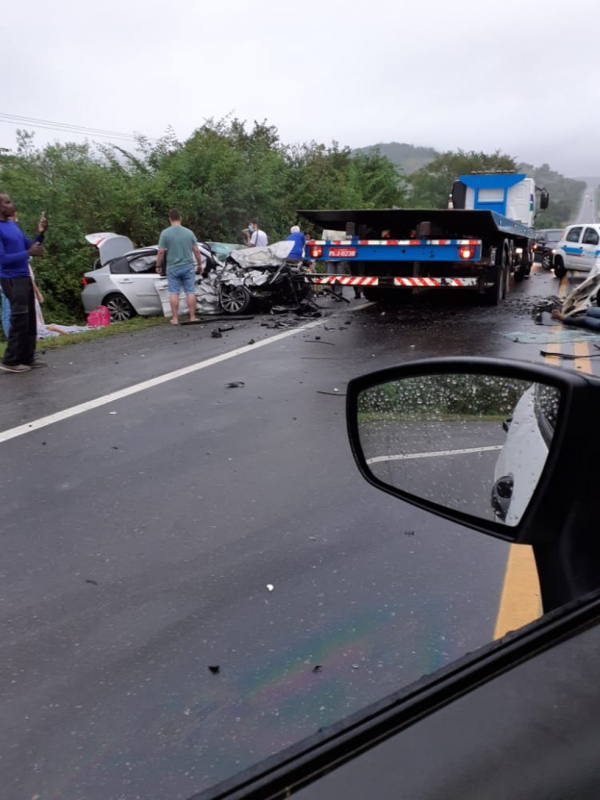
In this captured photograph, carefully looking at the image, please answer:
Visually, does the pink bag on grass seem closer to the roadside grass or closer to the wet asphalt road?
the roadside grass

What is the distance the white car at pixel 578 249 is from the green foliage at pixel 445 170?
46035 millimetres

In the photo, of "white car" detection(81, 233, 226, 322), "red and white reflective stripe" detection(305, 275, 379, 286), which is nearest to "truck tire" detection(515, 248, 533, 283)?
→ "red and white reflective stripe" detection(305, 275, 379, 286)

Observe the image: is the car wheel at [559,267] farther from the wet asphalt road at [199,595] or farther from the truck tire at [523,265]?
the wet asphalt road at [199,595]

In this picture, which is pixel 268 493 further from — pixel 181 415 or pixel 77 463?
pixel 181 415

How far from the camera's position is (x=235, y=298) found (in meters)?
13.3

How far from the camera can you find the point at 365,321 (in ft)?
40.6

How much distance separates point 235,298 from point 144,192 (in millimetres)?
7436

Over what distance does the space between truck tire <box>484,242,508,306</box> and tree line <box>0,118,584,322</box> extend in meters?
8.67

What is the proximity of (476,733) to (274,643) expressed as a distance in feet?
6.36

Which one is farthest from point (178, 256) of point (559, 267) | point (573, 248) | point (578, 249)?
point (559, 267)

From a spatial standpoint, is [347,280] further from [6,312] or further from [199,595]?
[199,595]

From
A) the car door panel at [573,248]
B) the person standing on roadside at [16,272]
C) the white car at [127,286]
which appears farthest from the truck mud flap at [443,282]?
the car door panel at [573,248]

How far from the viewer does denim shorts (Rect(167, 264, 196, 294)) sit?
12.0 m

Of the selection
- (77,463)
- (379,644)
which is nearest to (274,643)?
(379,644)
